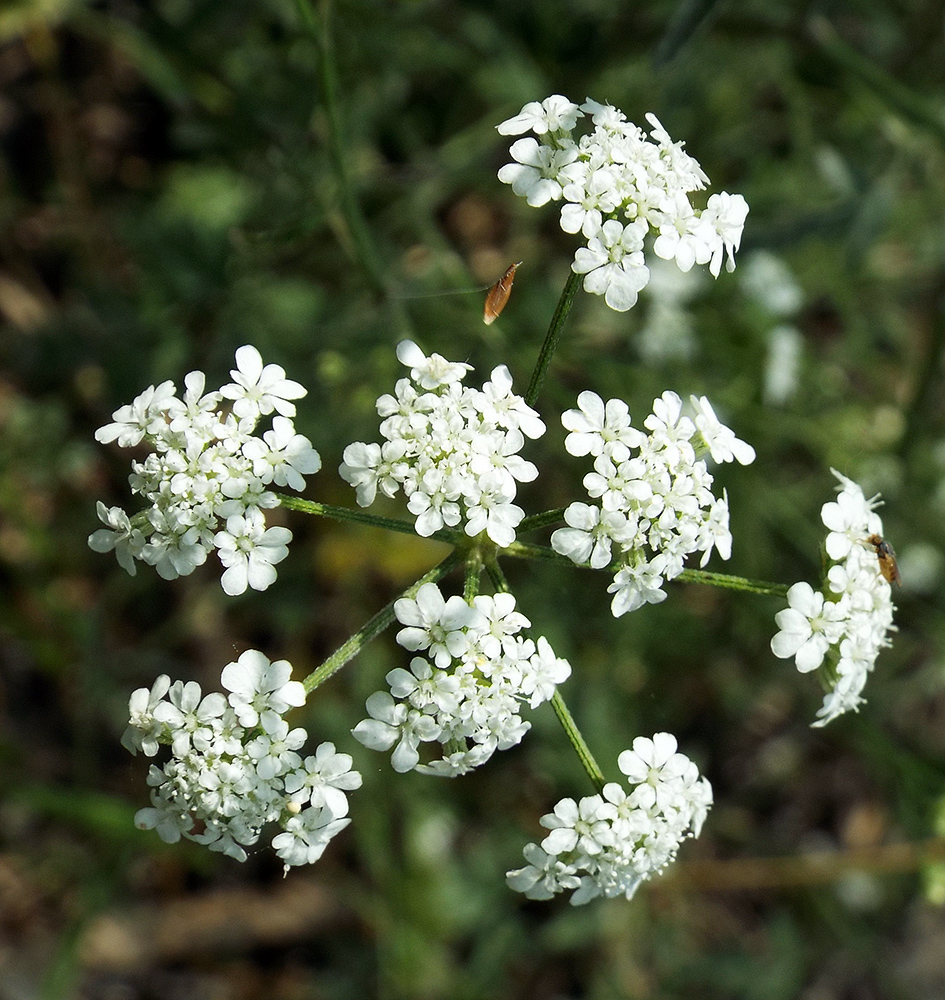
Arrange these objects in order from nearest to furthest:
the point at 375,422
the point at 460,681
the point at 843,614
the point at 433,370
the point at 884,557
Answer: the point at 460,681 < the point at 433,370 < the point at 843,614 < the point at 884,557 < the point at 375,422

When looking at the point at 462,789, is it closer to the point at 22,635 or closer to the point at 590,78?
the point at 22,635

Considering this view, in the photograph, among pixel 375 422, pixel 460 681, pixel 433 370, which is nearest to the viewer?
pixel 460 681

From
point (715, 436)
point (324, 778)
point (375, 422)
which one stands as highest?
point (715, 436)

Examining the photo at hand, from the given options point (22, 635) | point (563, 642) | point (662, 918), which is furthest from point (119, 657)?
point (662, 918)

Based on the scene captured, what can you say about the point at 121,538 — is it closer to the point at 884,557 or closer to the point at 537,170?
the point at 537,170

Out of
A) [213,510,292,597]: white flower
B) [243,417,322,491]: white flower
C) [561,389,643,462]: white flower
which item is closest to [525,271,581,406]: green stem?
[561,389,643,462]: white flower

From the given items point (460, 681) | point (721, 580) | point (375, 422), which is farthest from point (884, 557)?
point (375, 422)

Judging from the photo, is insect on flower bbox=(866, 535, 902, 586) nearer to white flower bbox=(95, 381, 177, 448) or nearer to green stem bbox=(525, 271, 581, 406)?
green stem bbox=(525, 271, 581, 406)
